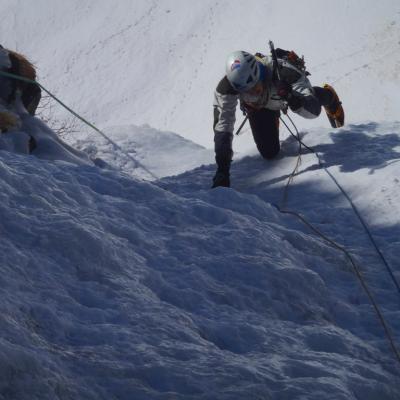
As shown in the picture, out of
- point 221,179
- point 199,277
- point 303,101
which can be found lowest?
point 199,277

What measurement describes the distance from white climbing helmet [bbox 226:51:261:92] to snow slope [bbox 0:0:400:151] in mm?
11096

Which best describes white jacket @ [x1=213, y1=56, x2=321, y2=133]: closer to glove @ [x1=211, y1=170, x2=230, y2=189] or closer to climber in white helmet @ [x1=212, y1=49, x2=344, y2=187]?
climber in white helmet @ [x1=212, y1=49, x2=344, y2=187]

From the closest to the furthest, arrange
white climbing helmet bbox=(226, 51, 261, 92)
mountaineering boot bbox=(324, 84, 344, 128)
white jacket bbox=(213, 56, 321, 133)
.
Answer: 1. white climbing helmet bbox=(226, 51, 261, 92)
2. white jacket bbox=(213, 56, 321, 133)
3. mountaineering boot bbox=(324, 84, 344, 128)

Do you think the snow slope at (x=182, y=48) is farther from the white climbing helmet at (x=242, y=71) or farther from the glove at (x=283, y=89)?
the white climbing helmet at (x=242, y=71)

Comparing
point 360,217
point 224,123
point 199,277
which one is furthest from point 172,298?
point 224,123

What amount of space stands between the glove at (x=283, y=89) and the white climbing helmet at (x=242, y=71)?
10.4 inches

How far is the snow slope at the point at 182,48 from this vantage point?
1970cm

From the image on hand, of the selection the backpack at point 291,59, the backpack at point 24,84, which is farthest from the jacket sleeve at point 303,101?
the backpack at point 24,84

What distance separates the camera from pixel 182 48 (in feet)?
82.4

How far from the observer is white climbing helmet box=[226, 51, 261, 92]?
21.7 feet

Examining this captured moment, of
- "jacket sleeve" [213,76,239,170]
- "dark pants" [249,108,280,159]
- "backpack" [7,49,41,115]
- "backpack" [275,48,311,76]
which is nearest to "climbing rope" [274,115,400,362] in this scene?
"dark pants" [249,108,280,159]

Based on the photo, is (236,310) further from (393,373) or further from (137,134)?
(137,134)

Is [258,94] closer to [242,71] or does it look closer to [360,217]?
[242,71]

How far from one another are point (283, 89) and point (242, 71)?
481 mm
